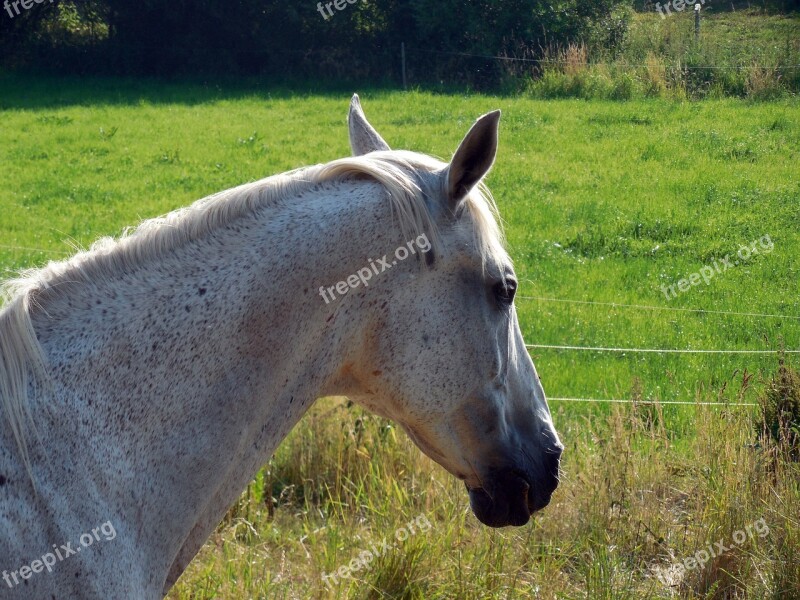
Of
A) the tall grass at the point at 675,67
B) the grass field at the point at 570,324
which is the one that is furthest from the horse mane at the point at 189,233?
the tall grass at the point at 675,67

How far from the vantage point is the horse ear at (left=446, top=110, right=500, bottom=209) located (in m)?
2.17

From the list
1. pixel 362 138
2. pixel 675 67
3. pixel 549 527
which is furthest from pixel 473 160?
pixel 675 67

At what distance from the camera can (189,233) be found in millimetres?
2158

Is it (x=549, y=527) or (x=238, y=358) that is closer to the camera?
(x=238, y=358)

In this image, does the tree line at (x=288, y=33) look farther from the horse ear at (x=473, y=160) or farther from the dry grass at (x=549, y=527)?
the horse ear at (x=473, y=160)

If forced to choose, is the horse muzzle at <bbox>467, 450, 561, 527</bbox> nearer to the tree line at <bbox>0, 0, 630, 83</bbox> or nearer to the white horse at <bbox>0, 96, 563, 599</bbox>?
the white horse at <bbox>0, 96, 563, 599</bbox>

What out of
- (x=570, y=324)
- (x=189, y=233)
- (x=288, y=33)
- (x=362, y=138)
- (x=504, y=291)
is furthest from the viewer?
(x=288, y=33)

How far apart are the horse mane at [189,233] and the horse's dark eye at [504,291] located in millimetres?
75

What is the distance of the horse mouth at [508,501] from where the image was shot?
2.39 metres

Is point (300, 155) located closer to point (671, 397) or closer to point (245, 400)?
point (671, 397)

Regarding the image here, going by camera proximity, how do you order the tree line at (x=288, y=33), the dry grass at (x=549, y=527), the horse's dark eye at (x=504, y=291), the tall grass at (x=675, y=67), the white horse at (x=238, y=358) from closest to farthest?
1. the white horse at (x=238, y=358)
2. the horse's dark eye at (x=504, y=291)
3. the dry grass at (x=549, y=527)
4. the tall grass at (x=675, y=67)
5. the tree line at (x=288, y=33)

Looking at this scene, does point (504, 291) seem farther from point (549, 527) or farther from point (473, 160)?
point (549, 527)

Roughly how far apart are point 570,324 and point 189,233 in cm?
530

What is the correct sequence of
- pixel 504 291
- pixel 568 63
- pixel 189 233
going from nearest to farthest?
pixel 189 233
pixel 504 291
pixel 568 63
